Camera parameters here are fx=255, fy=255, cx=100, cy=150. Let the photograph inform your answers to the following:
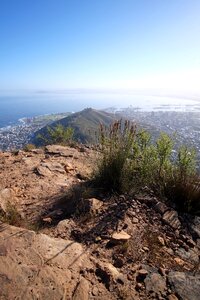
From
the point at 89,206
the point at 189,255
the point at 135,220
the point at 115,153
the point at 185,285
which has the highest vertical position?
the point at 115,153

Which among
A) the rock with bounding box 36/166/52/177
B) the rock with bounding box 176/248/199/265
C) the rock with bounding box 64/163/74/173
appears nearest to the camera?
the rock with bounding box 176/248/199/265

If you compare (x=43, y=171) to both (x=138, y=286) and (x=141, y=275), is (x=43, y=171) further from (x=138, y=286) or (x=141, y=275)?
(x=138, y=286)

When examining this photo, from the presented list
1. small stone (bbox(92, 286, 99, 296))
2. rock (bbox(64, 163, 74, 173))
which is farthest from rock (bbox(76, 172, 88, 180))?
small stone (bbox(92, 286, 99, 296))

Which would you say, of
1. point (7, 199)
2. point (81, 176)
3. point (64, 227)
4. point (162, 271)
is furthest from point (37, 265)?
point (81, 176)

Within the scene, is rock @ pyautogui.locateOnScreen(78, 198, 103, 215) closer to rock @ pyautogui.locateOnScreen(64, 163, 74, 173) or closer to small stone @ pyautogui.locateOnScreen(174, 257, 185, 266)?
small stone @ pyautogui.locateOnScreen(174, 257, 185, 266)

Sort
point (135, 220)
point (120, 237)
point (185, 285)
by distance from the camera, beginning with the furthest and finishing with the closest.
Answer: point (135, 220) → point (120, 237) → point (185, 285)

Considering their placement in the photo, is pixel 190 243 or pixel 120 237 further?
pixel 190 243
